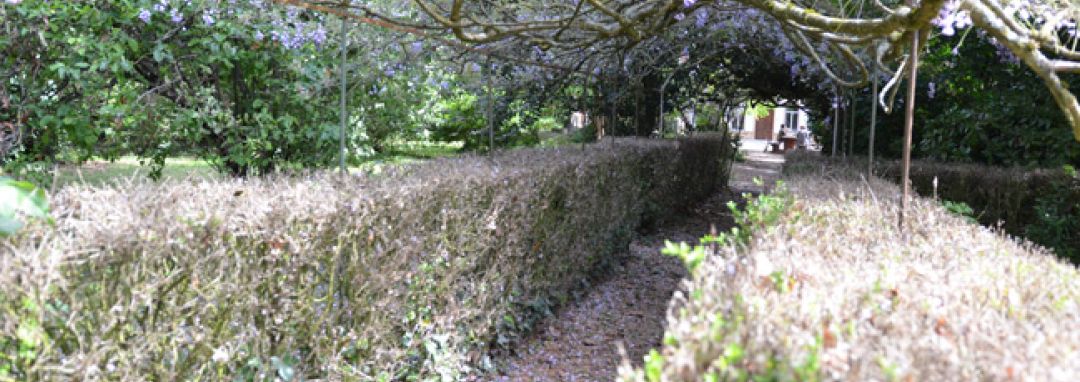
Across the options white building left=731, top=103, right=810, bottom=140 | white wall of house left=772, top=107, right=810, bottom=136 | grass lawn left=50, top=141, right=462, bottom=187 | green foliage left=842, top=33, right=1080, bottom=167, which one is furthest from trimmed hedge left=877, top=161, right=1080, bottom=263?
white wall of house left=772, top=107, right=810, bottom=136

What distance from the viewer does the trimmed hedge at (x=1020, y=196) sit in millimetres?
5426

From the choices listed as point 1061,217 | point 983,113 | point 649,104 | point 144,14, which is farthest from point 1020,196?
point 649,104

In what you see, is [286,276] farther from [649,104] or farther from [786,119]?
[786,119]

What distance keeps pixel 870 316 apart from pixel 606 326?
12.3 feet

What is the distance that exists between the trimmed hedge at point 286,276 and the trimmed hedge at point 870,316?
140 cm

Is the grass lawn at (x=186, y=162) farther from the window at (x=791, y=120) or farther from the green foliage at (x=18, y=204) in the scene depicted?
the window at (x=791, y=120)

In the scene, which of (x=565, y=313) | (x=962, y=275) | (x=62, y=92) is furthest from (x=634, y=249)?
(x=962, y=275)

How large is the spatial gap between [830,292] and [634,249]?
5.93m

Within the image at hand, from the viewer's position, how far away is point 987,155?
6.55m

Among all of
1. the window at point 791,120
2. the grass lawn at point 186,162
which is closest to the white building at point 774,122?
the window at point 791,120

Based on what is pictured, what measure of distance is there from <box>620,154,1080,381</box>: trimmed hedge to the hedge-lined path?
1291 mm

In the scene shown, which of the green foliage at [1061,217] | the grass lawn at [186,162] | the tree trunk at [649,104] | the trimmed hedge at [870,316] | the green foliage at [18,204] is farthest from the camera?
the tree trunk at [649,104]

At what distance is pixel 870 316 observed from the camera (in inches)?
63.3

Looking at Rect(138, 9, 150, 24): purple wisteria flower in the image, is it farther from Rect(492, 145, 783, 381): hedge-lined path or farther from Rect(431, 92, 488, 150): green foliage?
Rect(431, 92, 488, 150): green foliage
